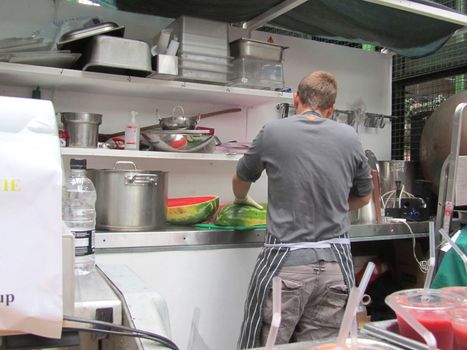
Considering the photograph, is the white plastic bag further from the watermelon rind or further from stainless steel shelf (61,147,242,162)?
the watermelon rind

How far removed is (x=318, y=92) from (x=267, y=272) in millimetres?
696

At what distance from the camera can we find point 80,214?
3.93 ft

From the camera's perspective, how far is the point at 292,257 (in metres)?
1.60

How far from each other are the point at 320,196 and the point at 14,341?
122cm

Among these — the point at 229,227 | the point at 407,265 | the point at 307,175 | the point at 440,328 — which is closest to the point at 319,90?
the point at 307,175

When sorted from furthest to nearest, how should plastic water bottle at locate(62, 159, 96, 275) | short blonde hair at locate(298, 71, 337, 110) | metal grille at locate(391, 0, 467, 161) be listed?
metal grille at locate(391, 0, 467, 161) < short blonde hair at locate(298, 71, 337, 110) < plastic water bottle at locate(62, 159, 96, 275)

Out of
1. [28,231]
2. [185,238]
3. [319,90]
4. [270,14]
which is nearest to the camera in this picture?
[28,231]

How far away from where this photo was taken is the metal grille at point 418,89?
304cm

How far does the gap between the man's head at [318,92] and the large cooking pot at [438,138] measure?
107cm

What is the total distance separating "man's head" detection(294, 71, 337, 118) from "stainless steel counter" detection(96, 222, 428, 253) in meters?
0.66

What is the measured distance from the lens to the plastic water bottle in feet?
2.73

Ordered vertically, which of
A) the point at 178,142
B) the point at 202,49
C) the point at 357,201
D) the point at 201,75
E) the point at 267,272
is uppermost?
the point at 202,49

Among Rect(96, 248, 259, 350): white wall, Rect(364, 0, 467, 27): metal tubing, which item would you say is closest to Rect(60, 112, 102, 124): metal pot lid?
Rect(96, 248, 259, 350): white wall

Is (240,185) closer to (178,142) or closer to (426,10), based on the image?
(178,142)
